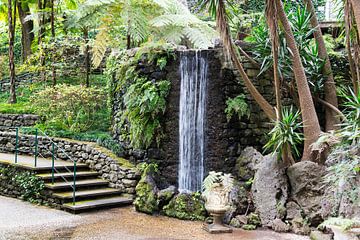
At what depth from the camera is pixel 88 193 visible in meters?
8.88

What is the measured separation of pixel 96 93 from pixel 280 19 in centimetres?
609

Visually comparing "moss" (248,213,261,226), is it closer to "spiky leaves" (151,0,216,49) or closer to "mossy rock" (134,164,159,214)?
"mossy rock" (134,164,159,214)

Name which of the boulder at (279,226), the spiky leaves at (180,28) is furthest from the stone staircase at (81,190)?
the spiky leaves at (180,28)

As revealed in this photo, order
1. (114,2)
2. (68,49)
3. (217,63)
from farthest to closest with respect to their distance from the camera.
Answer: (68,49) → (114,2) → (217,63)

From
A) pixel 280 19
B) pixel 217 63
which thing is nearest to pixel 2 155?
pixel 217 63

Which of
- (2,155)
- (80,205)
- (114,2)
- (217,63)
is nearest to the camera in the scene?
(80,205)

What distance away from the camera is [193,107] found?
9266 mm

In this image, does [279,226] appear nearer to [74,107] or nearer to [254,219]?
[254,219]

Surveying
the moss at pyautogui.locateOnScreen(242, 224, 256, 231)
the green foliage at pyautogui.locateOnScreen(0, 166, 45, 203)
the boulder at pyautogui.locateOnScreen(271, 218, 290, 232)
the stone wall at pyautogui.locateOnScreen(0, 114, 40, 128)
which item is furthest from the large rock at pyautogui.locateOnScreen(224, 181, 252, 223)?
the stone wall at pyautogui.locateOnScreen(0, 114, 40, 128)

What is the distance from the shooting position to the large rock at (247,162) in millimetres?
8672

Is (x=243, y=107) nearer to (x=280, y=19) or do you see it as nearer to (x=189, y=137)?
(x=189, y=137)

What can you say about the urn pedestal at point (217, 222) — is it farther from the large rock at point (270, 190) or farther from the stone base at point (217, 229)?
the large rock at point (270, 190)

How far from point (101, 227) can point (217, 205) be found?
200 centimetres

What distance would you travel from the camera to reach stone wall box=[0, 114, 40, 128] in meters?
12.7
